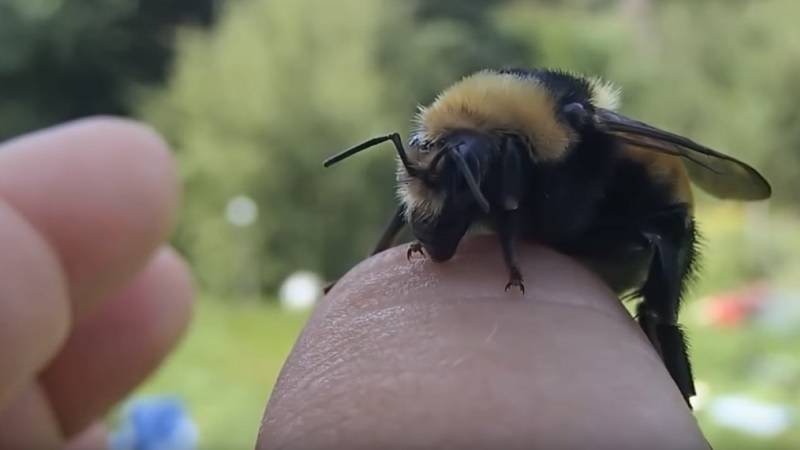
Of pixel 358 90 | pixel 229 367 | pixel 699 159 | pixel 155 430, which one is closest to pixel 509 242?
pixel 699 159

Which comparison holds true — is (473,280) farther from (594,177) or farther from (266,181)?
(266,181)

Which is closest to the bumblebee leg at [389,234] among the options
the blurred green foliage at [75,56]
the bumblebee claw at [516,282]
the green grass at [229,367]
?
the bumblebee claw at [516,282]

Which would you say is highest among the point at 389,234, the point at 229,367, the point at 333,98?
the point at 389,234

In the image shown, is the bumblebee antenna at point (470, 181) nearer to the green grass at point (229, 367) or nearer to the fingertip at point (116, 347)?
the fingertip at point (116, 347)

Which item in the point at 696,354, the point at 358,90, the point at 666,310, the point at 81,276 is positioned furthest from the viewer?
the point at 358,90

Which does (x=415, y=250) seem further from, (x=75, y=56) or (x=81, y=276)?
(x=75, y=56)

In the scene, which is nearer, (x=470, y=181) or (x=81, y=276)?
(x=470, y=181)

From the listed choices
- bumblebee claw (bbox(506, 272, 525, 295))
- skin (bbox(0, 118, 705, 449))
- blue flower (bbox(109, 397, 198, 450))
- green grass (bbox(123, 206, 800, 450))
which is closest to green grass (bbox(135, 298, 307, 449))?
green grass (bbox(123, 206, 800, 450))
